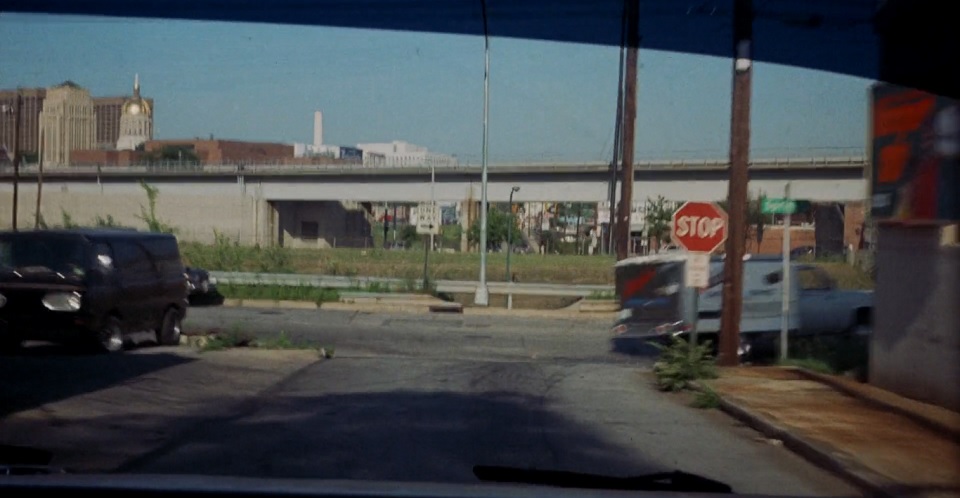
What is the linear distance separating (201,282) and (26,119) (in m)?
1.35

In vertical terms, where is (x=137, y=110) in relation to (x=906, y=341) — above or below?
above

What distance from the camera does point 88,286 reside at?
630 cm

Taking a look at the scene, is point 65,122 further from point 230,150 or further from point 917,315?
point 917,315

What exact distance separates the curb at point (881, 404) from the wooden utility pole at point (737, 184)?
1.52 feet

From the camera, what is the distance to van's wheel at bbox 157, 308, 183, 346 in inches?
255

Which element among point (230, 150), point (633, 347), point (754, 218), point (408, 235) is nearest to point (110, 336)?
point (230, 150)

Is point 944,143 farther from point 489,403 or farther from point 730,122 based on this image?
point 489,403

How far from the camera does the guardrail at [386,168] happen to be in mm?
5770

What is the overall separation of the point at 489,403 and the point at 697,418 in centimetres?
166

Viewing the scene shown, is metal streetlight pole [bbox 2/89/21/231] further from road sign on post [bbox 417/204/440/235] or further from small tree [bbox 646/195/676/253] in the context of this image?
small tree [bbox 646/195/676/253]

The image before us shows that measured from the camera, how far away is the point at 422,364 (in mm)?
6824

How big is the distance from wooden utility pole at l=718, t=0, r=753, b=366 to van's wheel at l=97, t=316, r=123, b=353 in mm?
3615

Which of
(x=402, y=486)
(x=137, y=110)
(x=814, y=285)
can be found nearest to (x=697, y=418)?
(x=814, y=285)

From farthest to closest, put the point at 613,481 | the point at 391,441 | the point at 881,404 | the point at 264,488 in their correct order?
the point at 881,404 < the point at 391,441 < the point at 613,481 < the point at 264,488
